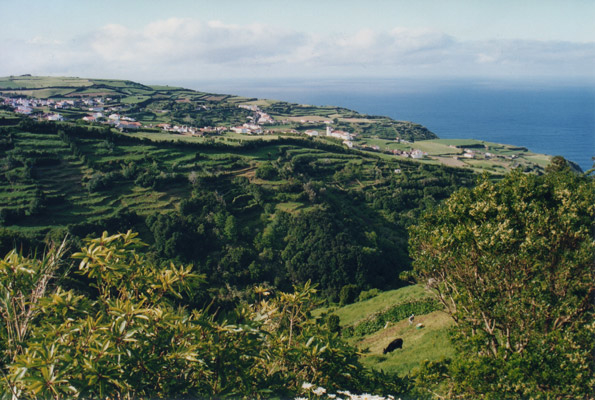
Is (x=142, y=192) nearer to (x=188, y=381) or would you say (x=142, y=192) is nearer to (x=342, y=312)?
(x=342, y=312)

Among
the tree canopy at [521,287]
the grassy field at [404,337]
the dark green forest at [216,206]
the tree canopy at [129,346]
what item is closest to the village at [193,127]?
the dark green forest at [216,206]

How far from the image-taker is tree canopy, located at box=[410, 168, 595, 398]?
6.16 metres

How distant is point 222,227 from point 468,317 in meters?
36.6

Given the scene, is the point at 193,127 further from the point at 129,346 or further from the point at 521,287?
the point at 129,346

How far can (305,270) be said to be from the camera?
40.3m

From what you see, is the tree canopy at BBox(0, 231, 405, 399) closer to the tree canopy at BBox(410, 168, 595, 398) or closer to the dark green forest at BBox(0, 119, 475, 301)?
the tree canopy at BBox(410, 168, 595, 398)

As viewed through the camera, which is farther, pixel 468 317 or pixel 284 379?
pixel 468 317

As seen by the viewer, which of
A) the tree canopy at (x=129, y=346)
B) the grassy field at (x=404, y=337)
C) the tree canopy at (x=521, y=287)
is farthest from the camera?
the grassy field at (x=404, y=337)

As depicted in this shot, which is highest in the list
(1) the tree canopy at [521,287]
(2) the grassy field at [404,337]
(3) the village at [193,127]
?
(3) the village at [193,127]

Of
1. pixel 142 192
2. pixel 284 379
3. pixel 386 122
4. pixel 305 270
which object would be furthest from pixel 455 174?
pixel 386 122

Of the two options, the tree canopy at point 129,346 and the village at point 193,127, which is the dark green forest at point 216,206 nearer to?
the village at point 193,127

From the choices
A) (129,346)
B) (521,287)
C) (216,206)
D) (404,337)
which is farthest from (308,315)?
(216,206)

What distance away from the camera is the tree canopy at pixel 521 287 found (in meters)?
6.16

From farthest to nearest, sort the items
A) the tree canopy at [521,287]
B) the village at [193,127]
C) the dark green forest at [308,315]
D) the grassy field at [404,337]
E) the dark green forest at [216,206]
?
1. the village at [193,127]
2. the dark green forest at [216,206]
3. the grassy field at [404,337]
4. the tree canopy at [521,287]
5. the dark green forest at [308,315]
